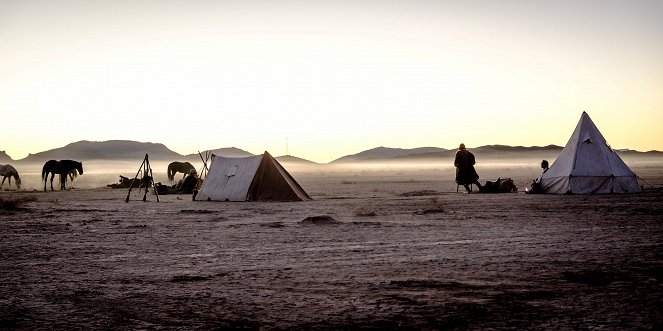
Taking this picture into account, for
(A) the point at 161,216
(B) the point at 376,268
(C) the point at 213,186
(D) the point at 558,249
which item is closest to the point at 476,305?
(B) the point at 376,268

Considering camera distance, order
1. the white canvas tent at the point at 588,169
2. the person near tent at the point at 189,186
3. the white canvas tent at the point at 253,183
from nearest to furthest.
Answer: the white canvas tent at the point at 588,169 → the white canvas tent at the point at 253,183 → the person near tent at the point at 189,186

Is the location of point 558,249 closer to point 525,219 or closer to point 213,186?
point 525,219

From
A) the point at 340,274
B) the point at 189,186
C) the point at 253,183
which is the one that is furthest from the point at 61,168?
the point at 340,274

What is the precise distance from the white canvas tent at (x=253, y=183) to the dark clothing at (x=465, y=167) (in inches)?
251

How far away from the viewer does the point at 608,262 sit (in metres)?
8.00

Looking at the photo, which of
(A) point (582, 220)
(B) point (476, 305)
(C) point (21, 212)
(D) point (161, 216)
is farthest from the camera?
(C) point (21, 212)

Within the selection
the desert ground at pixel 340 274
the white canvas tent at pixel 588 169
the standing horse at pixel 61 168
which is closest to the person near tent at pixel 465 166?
the white canvas tent at pixel 588 169

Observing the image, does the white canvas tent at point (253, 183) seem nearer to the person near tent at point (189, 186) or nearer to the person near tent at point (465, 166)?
the person near tent at point (465, 166)

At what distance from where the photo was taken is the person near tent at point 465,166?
83.3 feet

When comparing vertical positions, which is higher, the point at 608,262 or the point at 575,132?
the point at 575,132

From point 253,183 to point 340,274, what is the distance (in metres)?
16.7

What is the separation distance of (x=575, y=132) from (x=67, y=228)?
1847 cm

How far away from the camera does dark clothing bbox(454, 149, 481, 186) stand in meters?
25.4

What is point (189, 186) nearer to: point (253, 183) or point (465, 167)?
point (253, 183)
